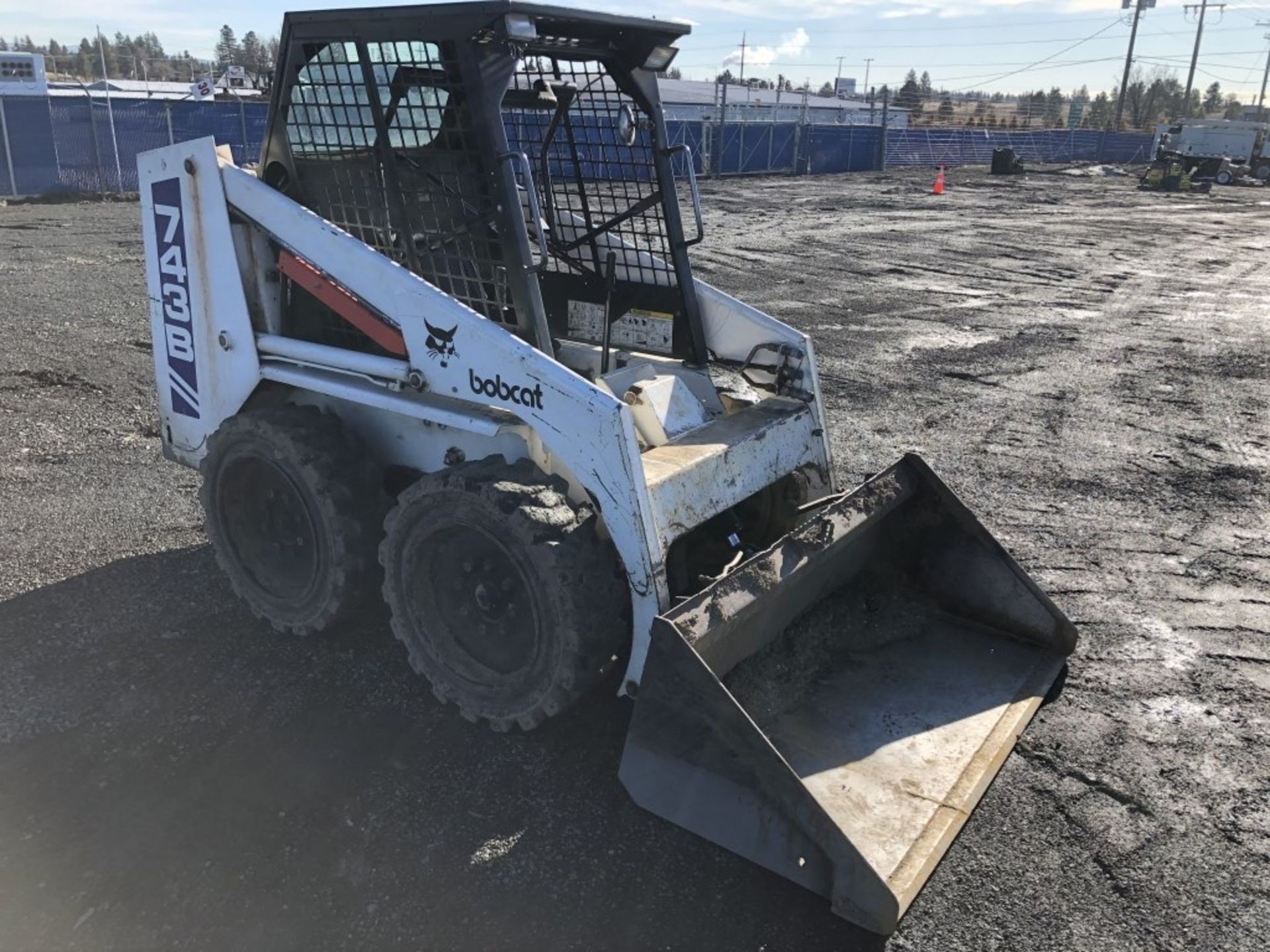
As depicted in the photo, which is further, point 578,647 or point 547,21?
point 547,21

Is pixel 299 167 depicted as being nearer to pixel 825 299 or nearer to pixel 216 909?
pixel 216 909

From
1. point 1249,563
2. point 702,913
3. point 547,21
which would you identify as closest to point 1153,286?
point 1249,563

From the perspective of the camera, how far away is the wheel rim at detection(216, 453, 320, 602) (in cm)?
402

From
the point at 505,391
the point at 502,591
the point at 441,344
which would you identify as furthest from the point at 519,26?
the point at 502,591

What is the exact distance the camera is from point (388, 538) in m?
3.53

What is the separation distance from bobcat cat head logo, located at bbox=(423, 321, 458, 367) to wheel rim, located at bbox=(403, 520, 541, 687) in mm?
594

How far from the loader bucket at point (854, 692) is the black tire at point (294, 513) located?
1.53 meters

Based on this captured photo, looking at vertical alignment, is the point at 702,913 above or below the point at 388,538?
below

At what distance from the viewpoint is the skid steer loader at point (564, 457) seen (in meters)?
3.01

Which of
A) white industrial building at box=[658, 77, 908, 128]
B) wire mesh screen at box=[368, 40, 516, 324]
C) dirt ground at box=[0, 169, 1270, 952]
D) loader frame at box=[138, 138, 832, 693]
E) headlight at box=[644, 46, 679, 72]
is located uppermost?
white industrial building at box=[658, 77, 908, 128]

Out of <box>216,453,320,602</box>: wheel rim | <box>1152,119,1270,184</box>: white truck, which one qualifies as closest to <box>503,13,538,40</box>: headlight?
<box>216,453,320,602</box>: wheel rim

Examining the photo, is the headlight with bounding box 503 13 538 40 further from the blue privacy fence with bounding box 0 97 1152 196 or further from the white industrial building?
the white industrial building

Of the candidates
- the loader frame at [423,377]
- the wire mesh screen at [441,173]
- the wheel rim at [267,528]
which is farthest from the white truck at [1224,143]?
the wheel rim at [267,528]

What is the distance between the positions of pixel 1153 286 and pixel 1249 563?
9.48 m
